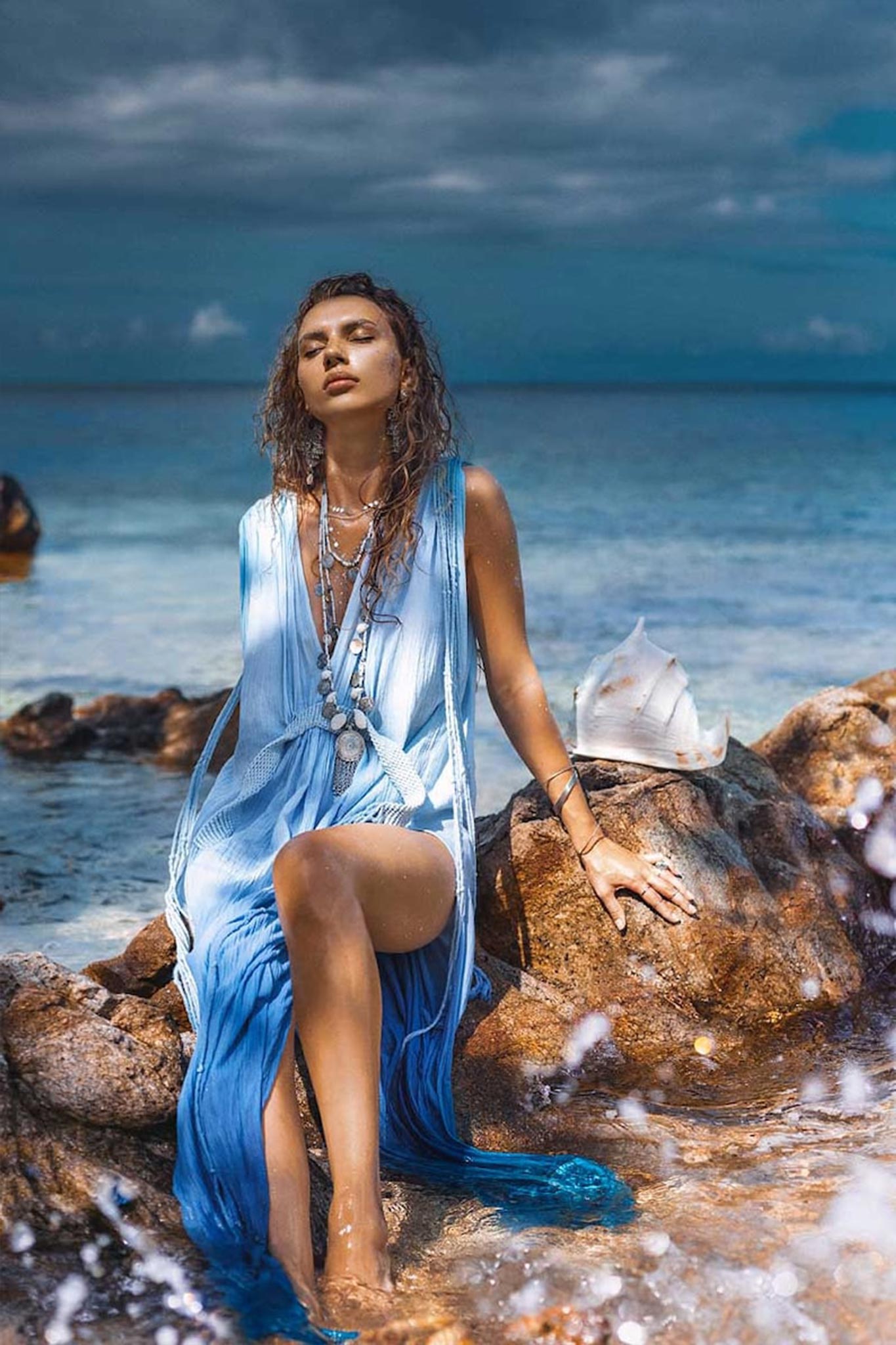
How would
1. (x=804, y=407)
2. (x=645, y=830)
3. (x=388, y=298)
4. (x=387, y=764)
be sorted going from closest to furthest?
(x=387, y=764) → (x=388, y=298) → (x=645, y=830) → (x=804, y=407)

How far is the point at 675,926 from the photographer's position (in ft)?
12.5

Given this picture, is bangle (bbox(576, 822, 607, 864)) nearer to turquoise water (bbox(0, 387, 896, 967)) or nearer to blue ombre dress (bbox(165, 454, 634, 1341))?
blue ombre dress (bbox(165, 454, 634, 1341))

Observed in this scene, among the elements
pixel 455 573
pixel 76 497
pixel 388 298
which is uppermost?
pixel 388 298

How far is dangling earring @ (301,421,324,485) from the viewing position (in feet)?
12.3

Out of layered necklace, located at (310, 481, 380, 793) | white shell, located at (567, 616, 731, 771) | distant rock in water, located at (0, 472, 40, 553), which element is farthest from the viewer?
distant rock in water, located at (0, 472, 40, 553)

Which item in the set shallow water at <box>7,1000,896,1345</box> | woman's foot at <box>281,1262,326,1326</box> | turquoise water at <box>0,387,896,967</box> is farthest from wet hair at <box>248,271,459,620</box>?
turquoise water at <box>0,387,896,967</box>

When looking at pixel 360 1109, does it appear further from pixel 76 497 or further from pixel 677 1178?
pixel 76 497

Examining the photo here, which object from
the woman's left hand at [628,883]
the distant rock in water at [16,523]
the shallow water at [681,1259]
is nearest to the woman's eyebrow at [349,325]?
the woman's left hand at [628,883]

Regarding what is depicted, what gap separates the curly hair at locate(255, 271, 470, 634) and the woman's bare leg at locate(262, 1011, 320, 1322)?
1.13 meters

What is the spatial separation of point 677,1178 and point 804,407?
6176 centimetres

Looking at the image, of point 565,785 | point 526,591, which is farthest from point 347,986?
point 526,591

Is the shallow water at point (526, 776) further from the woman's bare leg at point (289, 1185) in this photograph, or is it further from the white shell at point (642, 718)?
the white shell at point (642, 718)

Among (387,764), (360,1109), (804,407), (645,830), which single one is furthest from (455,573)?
(804,407)

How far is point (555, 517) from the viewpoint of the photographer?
22.0 m
